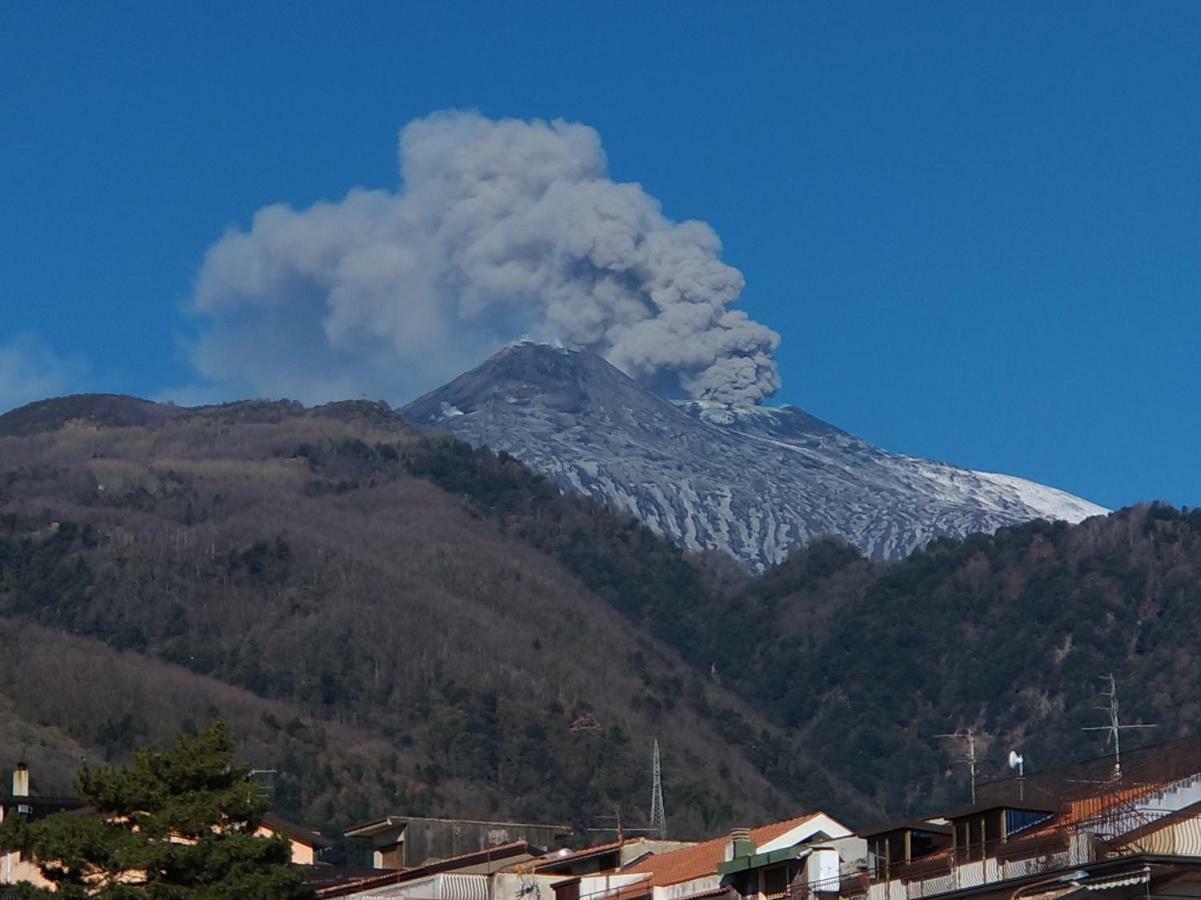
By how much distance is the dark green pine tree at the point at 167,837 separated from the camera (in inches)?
1379

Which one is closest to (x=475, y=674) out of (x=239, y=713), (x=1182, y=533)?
(x=239, y=713)

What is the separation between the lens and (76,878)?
1417 inches

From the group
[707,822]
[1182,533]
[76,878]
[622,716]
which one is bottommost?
[76,878]

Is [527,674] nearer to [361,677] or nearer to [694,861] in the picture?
[361,677]

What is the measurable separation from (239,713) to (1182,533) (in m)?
73.3

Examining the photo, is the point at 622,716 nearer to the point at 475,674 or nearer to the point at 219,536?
the point at 475,674

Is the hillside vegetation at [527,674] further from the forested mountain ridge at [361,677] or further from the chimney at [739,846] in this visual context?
the chimney at [739,846]

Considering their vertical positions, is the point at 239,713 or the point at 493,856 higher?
the point at 239,713

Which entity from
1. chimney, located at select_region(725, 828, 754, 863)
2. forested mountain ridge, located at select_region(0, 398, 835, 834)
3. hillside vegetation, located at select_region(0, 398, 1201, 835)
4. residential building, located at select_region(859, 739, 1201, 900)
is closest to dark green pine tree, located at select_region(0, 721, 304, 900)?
residential building, located at select_region(859, 739, 1201, 900)

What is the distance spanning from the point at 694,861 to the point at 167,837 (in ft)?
34.8

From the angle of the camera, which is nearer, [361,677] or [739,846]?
[739,846]

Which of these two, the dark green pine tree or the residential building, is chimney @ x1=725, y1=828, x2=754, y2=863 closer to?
→ the residential building

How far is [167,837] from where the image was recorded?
35969 millimetres

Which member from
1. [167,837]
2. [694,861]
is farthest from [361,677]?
[167,837]
